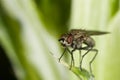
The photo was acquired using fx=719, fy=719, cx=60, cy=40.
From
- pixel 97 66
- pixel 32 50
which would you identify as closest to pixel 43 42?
pixel 32 50

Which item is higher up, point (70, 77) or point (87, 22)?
point (87, 22)

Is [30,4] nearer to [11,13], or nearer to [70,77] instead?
[11,13]
